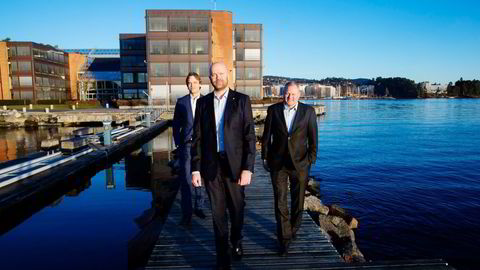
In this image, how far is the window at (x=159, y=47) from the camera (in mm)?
55737

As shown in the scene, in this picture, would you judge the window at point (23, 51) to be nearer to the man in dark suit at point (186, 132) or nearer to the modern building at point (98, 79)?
the modern building at point (98, 79)

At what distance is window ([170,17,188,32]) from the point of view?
55.6 meters

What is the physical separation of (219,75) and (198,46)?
55.3m

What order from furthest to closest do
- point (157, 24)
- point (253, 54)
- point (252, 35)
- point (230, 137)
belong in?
point (253, 54) → point (252, 35) → point (157, 24) → point (230, 137)

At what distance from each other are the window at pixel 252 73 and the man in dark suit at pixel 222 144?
68.7m

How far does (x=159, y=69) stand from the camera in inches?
2210

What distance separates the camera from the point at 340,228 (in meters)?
8.23

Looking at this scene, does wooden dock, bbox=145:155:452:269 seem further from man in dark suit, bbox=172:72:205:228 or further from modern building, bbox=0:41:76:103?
modern building, bbox=0:41:76:103

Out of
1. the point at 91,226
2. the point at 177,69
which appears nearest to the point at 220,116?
the point at 91,226

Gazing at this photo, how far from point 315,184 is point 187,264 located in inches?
434

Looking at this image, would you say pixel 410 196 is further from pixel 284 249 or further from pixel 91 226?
pixel 91 226

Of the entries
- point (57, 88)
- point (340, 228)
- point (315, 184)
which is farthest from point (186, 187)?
point (57, 88)

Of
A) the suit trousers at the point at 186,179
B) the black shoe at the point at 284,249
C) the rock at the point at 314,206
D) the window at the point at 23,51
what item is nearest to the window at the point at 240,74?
the window at the point at 23,51

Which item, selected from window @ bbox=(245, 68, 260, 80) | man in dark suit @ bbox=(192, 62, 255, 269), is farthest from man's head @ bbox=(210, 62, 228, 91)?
window @ bbox=(245, 68, 260, 80)
